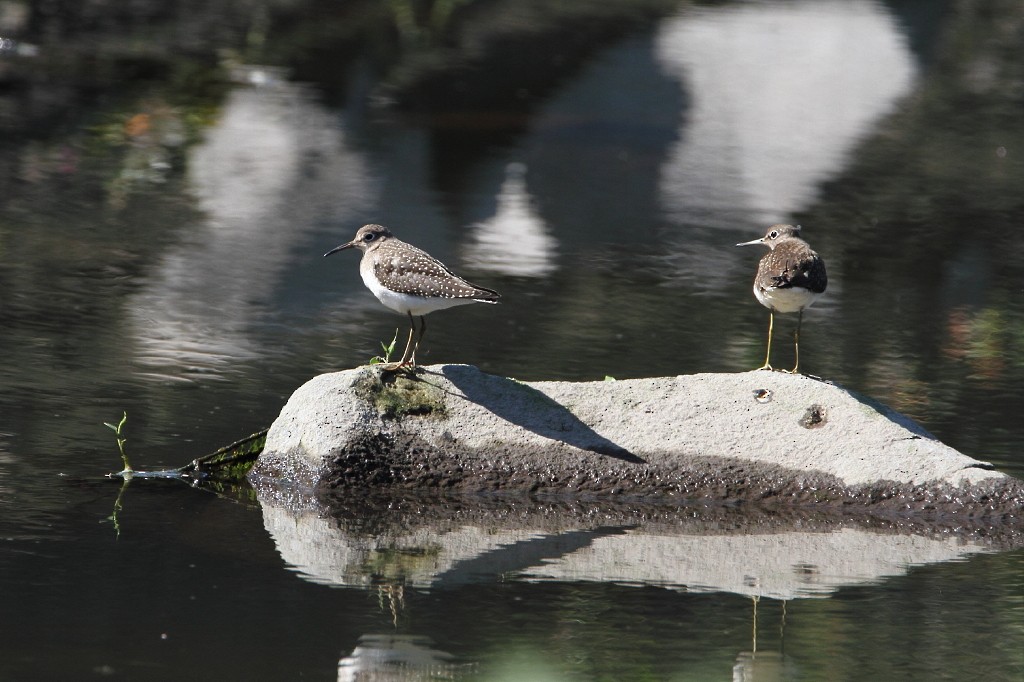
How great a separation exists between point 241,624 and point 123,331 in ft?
17.6

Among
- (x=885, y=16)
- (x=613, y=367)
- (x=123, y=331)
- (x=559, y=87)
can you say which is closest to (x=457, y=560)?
(x=613, y=367)

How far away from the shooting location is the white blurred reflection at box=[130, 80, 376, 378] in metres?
11.6

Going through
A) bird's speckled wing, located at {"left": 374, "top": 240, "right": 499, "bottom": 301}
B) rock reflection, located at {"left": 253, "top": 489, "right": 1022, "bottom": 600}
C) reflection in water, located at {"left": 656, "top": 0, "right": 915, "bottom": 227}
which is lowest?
reflection in water, located at {"left": 656, "top": 0, "right": 915, "bottom": 227}

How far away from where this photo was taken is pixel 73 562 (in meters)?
7.47

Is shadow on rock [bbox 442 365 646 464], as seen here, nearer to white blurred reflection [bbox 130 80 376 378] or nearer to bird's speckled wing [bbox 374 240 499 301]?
bird's speckled wing [bbox 374 240 499 301]

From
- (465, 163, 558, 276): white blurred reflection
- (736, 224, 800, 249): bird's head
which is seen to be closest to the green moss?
(736, 224, 800, 249): bird's head

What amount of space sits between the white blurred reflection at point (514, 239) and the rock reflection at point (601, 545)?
5.46 metres

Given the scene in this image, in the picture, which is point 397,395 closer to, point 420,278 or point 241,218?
point 420,278

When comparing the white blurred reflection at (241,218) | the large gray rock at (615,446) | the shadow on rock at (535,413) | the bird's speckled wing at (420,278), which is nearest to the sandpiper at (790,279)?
the large gray rock at (615,446)

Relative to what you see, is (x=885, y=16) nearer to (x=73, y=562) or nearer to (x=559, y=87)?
(x=559, y=87)

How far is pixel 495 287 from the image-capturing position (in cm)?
1327

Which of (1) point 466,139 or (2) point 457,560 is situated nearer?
(2) point 457,560

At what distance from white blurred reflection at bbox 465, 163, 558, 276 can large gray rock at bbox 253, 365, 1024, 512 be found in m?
5.01

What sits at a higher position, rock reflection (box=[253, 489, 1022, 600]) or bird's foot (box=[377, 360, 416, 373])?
bird's foot (box=[377, 360, 416, 373])
